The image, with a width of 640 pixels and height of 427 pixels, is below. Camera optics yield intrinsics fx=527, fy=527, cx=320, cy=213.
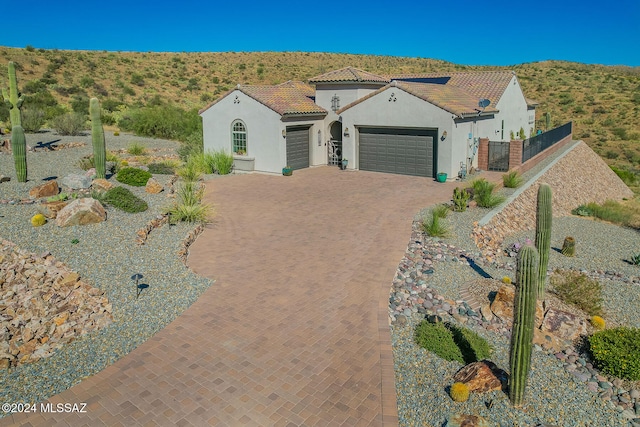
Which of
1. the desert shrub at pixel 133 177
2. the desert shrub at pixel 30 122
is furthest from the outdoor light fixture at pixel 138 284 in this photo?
the desert shrub at pixel 30 122

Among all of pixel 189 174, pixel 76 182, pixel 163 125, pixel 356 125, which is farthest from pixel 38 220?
pixel 163 125

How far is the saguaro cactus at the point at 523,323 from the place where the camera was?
25.9ft

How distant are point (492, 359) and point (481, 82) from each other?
2573cm

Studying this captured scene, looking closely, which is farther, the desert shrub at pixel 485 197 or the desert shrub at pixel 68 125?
the desert shrub at pixel 68 125

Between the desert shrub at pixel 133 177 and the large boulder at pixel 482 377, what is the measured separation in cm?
1483

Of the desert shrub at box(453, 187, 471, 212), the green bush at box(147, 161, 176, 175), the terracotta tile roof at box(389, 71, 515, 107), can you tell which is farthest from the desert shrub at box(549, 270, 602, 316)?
→ the terracotta tile roof at box(389, 71, 515, 107)

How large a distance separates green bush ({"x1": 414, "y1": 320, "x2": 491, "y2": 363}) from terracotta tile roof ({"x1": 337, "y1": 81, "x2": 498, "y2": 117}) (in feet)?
48.7

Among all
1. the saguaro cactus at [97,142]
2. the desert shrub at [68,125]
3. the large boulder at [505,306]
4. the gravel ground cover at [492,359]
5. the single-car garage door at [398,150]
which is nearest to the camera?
the gravel ground cover at [492,359]

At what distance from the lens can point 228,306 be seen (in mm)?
10766

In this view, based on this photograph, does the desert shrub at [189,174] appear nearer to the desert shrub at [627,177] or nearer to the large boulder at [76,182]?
the large boulder at [76,182]

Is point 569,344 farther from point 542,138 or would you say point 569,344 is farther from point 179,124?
point 179,124

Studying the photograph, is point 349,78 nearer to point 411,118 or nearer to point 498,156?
point 411,118

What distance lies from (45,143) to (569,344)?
2773cm

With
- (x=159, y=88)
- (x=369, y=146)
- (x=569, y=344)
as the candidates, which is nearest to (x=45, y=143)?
(x=369, y=146)
